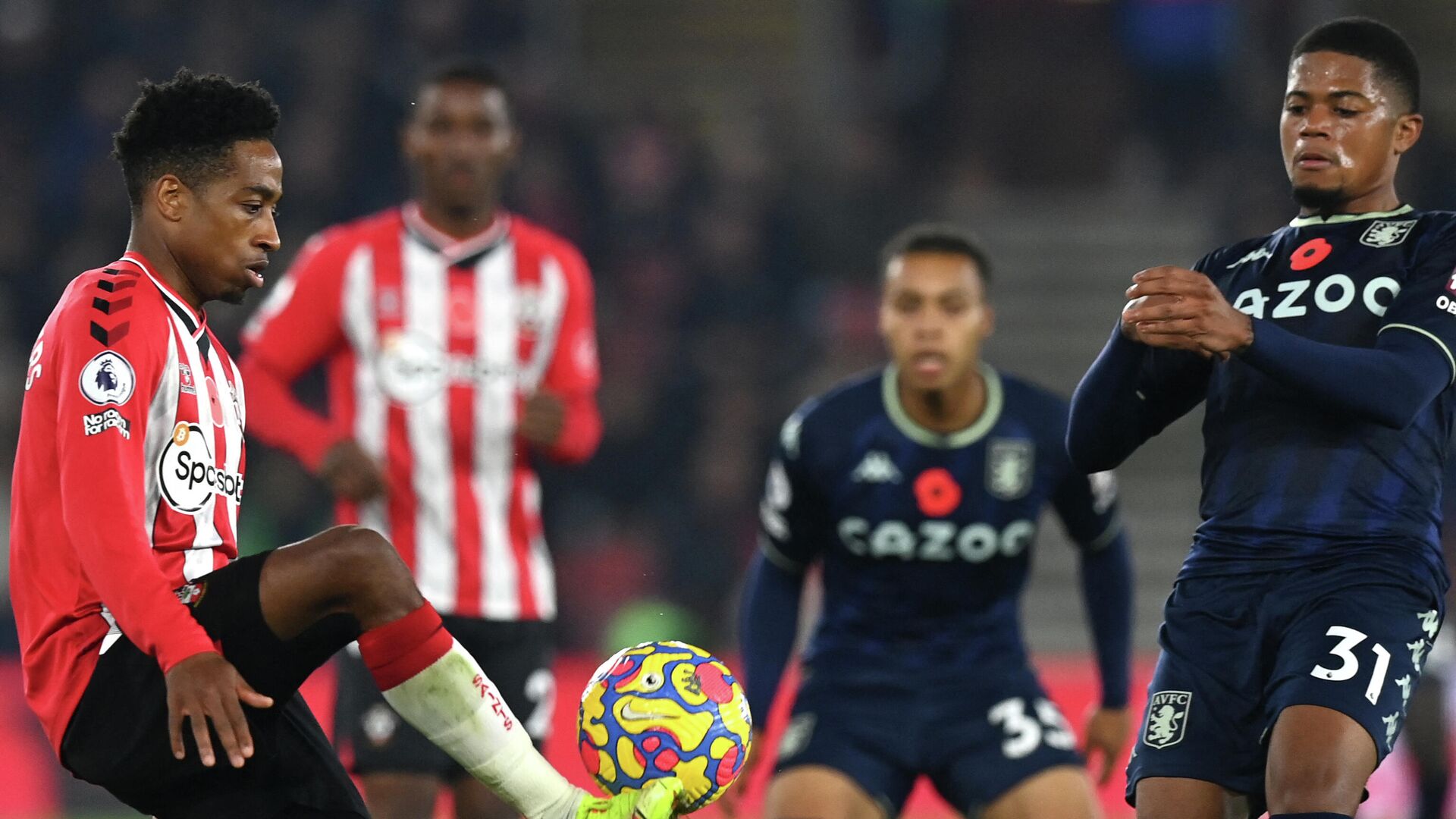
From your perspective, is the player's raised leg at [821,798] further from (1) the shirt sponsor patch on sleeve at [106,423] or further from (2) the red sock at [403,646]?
Answer: (1) the shirt sponsor patch on sleeve at [106,423]

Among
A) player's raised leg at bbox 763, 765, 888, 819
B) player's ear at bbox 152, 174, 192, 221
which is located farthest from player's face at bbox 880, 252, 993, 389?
player's ear at bbox 152, 174, 192, 221

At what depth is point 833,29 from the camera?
14.8 meters

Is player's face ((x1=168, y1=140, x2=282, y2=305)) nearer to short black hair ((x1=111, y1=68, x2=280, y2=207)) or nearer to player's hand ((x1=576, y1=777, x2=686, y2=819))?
short black hair ((x1=111, y1=68, x2=280, y2=207))

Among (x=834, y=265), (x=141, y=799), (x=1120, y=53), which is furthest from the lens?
(x=1120, y=53)

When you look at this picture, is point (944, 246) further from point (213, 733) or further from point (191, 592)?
point (213, 733)

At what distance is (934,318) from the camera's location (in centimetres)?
514

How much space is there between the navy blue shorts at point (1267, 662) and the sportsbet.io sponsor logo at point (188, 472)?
1.86 meters

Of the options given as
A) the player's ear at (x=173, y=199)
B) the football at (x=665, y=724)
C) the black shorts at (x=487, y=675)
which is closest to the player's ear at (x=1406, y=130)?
the football at (x=665, y=724)

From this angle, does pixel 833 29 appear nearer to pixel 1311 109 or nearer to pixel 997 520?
pixel 997 520

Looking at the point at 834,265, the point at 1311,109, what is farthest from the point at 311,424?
the point at 834,265

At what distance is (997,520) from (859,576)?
0.40m

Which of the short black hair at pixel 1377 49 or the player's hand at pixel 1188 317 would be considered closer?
the player's hand at pixel 1188 317

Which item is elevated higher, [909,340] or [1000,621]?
[909,340]

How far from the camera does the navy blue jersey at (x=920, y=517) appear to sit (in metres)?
5.05
